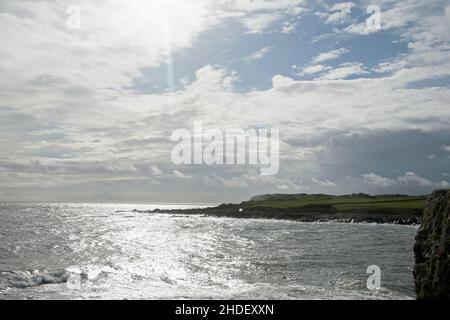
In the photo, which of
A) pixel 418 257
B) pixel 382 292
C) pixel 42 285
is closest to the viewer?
pixel 418 257

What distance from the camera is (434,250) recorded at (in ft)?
64.1

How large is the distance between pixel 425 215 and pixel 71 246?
3873 cm

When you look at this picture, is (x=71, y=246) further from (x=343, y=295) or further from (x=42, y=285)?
(x=343, y=295)

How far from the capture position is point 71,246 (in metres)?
47.4

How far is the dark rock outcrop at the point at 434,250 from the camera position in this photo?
18.5 metres

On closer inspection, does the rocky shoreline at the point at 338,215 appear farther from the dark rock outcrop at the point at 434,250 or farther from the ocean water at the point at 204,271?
the dark rock outcrop at the point at 434,250

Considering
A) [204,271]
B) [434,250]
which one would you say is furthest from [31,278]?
[434,250]

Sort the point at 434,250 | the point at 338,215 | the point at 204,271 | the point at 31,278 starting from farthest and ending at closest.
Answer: the point at 338,215
the point at 204,271
the point at 31,278
the point at 434,250

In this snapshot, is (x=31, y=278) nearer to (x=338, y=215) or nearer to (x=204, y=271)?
(x=204, y=271)

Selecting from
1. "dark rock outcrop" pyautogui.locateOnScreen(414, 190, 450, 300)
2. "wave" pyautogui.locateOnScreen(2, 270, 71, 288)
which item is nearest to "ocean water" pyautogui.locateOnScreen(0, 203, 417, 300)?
"wave" pyautogui.locateOnScreen(2, 270, 71, 288)

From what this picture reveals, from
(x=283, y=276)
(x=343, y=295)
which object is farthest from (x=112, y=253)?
(x=343, y=295)

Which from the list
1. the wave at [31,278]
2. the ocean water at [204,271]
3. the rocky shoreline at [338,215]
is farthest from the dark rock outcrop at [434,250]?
the rocky shoreline at [338,215]

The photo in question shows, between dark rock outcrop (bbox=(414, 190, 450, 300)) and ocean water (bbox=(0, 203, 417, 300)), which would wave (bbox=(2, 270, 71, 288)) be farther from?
dark rock outcrop (bbox=(414, 190, 450, 300))

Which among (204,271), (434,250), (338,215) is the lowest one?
(338,215)
